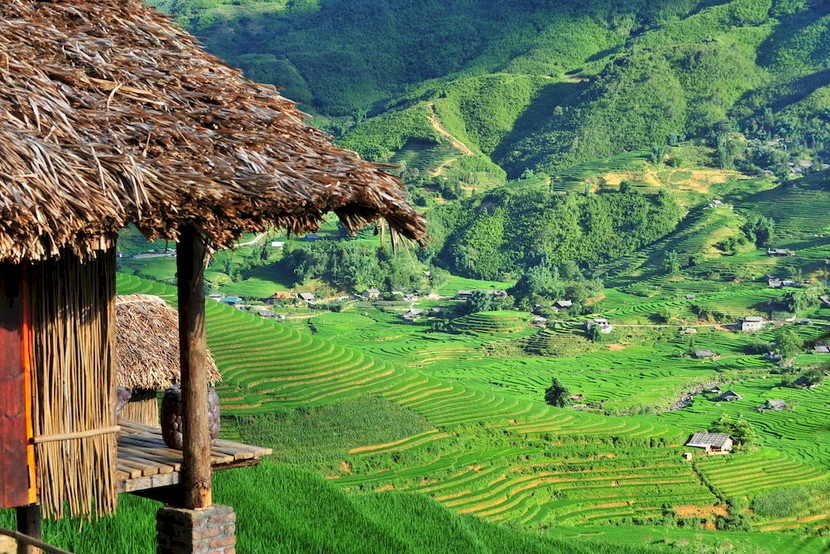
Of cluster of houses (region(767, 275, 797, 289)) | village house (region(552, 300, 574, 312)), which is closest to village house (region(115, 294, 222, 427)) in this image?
village house (region(552, 300, 574, 312))

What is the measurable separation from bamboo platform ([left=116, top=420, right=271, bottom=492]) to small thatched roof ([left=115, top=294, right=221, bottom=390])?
8.72 feet

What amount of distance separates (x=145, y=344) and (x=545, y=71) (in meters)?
71.4

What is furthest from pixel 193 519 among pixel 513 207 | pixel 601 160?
pixel 601 160

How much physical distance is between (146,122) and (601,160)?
59.2 metres

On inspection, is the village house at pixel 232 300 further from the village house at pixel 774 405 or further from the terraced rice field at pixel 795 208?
the terraced rice field at pixel 795 208

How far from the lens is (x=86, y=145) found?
10.9 feet

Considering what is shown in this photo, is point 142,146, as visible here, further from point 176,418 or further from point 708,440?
point 708,440

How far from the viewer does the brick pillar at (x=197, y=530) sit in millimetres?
3814

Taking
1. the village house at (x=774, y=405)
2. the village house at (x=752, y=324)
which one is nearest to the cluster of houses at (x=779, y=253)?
the village house at (x=752, y=324)

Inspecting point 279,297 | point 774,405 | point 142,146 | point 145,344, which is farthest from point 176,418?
point 279,297

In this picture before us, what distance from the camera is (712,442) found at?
2427 centimetres

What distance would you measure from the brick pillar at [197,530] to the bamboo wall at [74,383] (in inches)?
10.2

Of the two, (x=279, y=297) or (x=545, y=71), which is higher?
(x=545, y=71)

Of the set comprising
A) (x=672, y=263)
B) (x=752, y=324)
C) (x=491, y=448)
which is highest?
(x=672, y=263)
